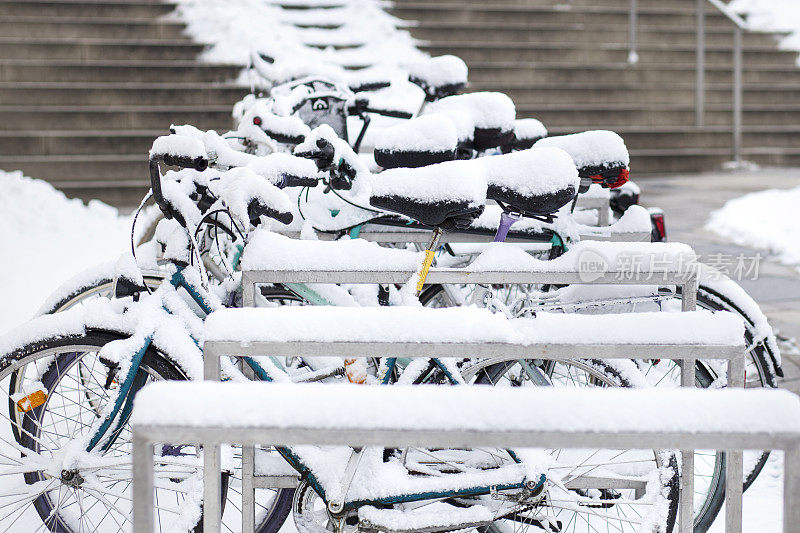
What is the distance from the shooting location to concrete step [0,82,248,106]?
9898 mm

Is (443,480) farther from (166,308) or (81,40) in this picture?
(81,40)

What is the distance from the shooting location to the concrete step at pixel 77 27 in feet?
34.4

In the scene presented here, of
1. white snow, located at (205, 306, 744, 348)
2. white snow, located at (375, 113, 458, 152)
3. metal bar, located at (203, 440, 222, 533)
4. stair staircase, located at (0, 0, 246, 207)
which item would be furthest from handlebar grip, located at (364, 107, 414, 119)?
stair staircase, located at (0, 0, 246, 207)

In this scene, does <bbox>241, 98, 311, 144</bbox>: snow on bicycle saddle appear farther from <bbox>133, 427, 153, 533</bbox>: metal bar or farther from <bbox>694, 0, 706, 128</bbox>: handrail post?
<bbox>694, 0, 706, 128</bbox>: handrail post

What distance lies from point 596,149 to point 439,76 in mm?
1267

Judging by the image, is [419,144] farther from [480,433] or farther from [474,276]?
[480,433]

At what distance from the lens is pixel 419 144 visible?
9.04 ft

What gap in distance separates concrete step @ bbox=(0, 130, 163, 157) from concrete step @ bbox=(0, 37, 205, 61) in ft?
3.58

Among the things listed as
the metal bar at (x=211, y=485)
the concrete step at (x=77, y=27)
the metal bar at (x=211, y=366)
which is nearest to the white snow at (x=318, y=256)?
the metal bar at (x=211, y=366)

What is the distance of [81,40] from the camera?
34.0 feet

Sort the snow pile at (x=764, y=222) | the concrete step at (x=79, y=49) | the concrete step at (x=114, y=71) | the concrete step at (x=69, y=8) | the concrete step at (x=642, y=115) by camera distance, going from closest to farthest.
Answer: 1. the snow pile at (x=764, y=222)
2. the concrete step at (x=114, y=71)
3. the concrete step at (x=79, y=49)
4. the concrete step at (x=69, y=8)
5. the concrete step at (x=642, y=115)

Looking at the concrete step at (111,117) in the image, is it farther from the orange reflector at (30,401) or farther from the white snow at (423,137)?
the white snow at (423,137)

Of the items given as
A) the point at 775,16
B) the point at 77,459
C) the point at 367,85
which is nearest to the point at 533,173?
the point at 77,459

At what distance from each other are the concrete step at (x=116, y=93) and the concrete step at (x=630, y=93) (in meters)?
2.65
